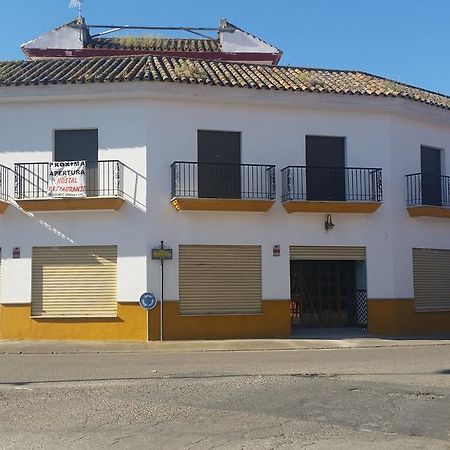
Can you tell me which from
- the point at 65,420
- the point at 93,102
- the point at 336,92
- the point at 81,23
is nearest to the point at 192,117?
the point at 93,102

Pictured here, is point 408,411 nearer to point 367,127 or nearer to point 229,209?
point 229,209

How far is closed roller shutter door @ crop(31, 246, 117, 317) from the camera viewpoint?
1592 centimetres

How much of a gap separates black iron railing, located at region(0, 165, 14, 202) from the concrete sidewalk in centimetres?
386

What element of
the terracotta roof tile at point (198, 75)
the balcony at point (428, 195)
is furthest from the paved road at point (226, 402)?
the terracotta roof tile at point (198, 75)

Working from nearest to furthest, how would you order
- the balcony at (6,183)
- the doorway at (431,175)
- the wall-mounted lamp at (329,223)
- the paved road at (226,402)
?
1. the paved road at (226,402)
2. the balcony at (6,183)
3. the wall-mounted lamp at (329,223)
4. the doorway at (431,175)

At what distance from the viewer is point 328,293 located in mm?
18156

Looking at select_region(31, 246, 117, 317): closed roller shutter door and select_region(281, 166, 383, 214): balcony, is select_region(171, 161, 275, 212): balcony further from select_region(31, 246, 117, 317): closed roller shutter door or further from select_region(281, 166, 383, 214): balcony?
select_region(31, 246, 117, 317): closed roller shutter door

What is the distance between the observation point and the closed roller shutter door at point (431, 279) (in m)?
17.9

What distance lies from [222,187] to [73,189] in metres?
3.95

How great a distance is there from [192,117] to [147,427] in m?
11.1

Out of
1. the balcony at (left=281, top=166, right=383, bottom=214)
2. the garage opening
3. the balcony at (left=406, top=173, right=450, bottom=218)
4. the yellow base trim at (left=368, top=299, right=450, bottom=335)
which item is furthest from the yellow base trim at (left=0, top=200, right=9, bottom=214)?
the balcony at (left=406, top=173, right=450, bottom=218)

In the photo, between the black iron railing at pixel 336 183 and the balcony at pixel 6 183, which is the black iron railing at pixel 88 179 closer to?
the balcony at pixel 6 183

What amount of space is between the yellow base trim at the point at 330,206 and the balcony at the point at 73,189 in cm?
454

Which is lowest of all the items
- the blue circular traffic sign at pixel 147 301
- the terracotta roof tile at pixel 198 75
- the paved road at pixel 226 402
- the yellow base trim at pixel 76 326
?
the paved road at pixel 226 402
